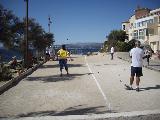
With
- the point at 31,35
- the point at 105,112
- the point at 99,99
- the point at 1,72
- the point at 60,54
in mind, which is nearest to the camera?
the point at 105,112

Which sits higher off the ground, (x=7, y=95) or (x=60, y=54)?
(x=60, y=54)

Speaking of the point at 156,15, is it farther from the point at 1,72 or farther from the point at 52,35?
the point at 1,72

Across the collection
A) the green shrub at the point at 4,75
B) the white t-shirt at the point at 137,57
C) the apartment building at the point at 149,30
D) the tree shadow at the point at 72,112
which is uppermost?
the apartment building at the point at 149,30

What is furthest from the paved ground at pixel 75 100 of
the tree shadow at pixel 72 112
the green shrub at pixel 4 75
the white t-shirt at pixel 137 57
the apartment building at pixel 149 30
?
the apartment building at pixel 149 30

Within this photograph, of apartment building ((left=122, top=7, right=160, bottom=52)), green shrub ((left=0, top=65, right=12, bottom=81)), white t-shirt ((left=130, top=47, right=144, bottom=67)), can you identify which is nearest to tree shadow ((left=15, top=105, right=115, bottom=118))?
white t-shirt ((left=130, top=47, right=144, bottom=67))

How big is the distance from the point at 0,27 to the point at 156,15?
6001cm

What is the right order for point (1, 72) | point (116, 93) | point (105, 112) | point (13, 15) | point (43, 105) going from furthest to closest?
point (13, 15)
point (1, 72)
point (116, 93)
point (43, 105)
point (105, 112)

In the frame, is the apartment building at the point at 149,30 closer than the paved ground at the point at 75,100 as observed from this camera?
No

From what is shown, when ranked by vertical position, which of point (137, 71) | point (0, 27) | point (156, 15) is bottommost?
point (137, 71)

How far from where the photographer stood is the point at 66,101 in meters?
10.7

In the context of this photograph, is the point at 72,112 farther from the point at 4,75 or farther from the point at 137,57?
the point at 4,75

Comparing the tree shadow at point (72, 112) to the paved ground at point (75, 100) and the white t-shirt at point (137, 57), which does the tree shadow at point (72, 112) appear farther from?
the white t-shirt at point (137, 57)

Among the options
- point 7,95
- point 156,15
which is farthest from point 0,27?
point 156,15

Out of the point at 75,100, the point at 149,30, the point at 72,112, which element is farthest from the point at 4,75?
the point at 149,30
